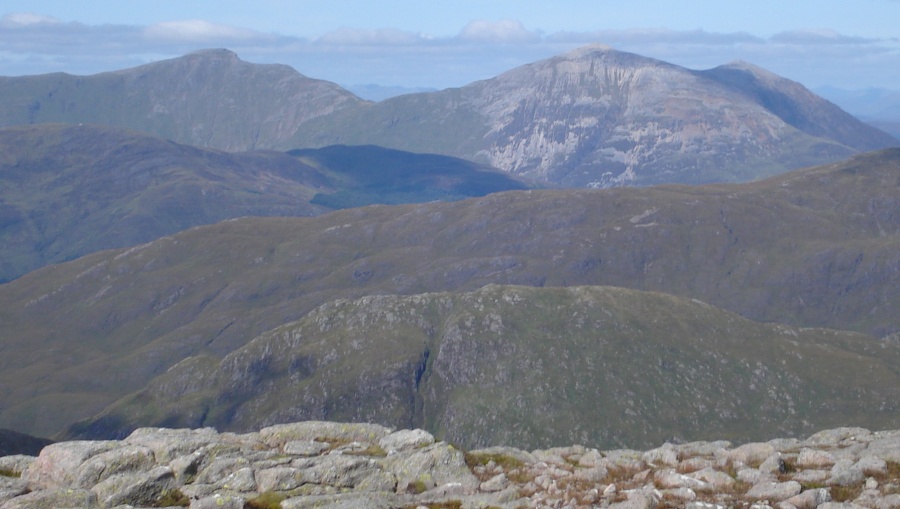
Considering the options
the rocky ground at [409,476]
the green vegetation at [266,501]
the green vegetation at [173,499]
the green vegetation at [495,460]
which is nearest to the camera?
the rocky ground at [409,476]

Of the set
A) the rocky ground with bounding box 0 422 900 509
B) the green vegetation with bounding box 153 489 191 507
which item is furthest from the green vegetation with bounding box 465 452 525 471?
the green vegetation with bounding box 153 489 191 507

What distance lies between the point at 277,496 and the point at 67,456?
458 inches

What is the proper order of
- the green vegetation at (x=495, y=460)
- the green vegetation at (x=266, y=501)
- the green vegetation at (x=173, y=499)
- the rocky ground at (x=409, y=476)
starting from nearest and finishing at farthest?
the rocky ground at (x=409, y=476), the green vegetation at (x=266, y=501), the green vegetation at (x=173, y=499), the green vegetation at (x=495, y=460)

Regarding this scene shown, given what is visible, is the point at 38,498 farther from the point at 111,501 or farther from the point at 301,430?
the point at 301,430

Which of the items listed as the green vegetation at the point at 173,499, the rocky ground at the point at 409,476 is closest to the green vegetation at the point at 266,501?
the rocky ground at the point at 409,476

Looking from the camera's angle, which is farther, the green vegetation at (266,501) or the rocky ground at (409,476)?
the green vegetation at (266,501)

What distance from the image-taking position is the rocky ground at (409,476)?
121 feet

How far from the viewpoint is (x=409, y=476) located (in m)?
Answer: 41.2

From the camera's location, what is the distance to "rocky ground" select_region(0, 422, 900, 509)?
36.8 metres

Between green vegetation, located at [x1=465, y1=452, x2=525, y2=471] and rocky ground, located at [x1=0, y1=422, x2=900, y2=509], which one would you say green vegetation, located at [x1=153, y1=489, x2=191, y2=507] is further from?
green vegetation, located at [x1=465, y1=452, x2=525, y2=471]

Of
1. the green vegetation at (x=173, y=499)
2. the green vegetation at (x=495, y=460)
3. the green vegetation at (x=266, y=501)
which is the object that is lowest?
the green vegetation at (x=495, y=460)

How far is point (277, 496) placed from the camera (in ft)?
125

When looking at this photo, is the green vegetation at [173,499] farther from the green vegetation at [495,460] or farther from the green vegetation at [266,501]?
the green vegetation at [495,460]

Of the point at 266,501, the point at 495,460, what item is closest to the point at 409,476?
the point at 495,460
